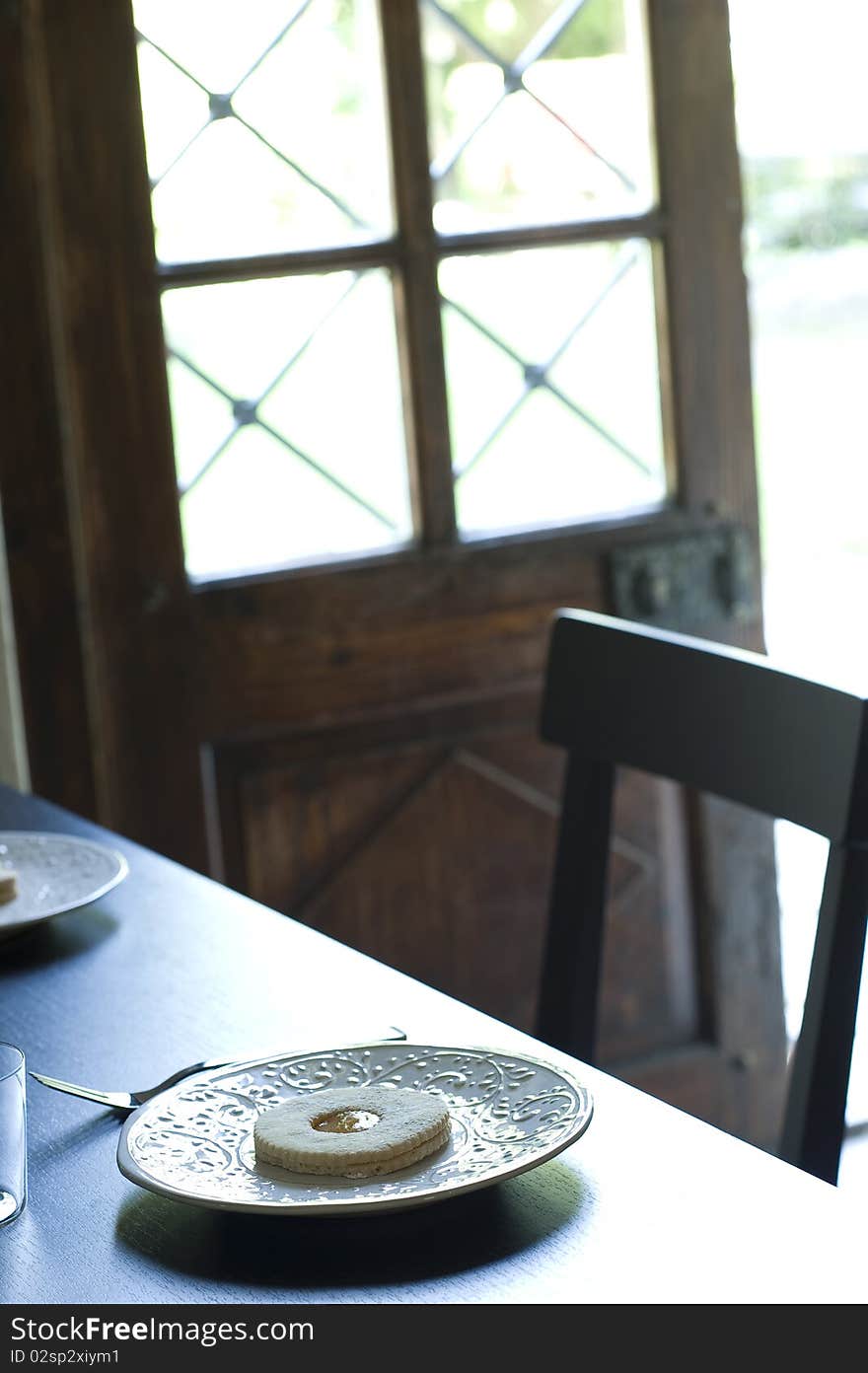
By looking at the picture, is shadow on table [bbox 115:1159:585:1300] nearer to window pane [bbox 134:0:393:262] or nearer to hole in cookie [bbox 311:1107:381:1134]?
hole in cookie [bbox 311:1107:381:1134]

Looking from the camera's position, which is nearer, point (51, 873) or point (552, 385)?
point (51, 873)

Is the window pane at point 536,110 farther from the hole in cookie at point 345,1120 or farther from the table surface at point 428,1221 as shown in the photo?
the hole in cookie at point 345,1120

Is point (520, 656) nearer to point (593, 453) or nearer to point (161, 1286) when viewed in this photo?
point (593, 453)

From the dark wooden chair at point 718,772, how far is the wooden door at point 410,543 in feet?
2.06

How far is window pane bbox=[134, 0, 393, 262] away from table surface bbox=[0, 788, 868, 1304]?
1.13 m

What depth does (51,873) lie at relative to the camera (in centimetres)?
122

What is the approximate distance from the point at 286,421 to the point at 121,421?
193mm

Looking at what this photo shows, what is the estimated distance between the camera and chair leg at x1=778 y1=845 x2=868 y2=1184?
3.50 ft

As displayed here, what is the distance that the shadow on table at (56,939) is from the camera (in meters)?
1.09

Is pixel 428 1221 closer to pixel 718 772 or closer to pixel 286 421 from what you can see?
pixel 718 772

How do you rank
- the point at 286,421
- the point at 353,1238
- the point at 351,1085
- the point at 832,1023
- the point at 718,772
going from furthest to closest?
the point at 286,421
the point at 718,772
the point at 832,1023
the point at 351,1085
the point at 353,1238

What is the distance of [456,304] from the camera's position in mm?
1983

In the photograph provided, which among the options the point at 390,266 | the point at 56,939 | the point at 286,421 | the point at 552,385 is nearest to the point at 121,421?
the point at 286,421

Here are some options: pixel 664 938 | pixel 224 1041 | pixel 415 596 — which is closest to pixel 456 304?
pixel 415 596
